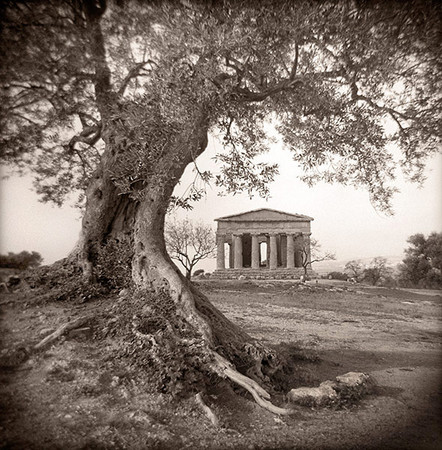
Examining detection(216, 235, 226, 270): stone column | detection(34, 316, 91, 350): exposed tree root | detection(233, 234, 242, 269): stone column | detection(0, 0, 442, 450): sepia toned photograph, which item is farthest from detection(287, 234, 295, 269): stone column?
detection(34, 316, 91, 350): exposed tree root

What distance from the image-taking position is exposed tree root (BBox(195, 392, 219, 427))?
3.71m

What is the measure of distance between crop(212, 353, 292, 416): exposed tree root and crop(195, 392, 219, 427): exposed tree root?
51 centimetres

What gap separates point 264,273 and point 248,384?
32.9 meters

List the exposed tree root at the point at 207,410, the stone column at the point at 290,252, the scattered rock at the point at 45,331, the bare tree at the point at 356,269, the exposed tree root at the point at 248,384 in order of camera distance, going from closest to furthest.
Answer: the exposed tree root at the point at 207,410 < the exposed tree root at the point at 248,384 < the scattered rock at the point at 45,331 < the bare tree at the point at 356,269 < the stone column at the point at 290,252

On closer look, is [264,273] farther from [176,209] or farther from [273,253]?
[176,209]

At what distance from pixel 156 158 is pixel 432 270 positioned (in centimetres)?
3395

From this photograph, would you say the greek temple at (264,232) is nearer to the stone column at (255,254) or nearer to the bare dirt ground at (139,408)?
the stone column at (255,254)

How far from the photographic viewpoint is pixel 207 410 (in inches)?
151

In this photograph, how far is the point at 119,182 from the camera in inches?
220

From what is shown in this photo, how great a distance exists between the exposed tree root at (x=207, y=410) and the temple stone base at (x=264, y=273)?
99.5 feet

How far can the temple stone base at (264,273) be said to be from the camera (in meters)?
34.7

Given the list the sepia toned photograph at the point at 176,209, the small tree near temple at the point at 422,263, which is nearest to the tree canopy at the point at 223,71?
the sepia toned photograph at the point at 176,209

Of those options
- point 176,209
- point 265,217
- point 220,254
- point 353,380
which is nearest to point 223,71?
point 176,209

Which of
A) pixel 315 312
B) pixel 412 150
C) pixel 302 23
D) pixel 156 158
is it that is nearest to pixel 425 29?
pixel 302 23
